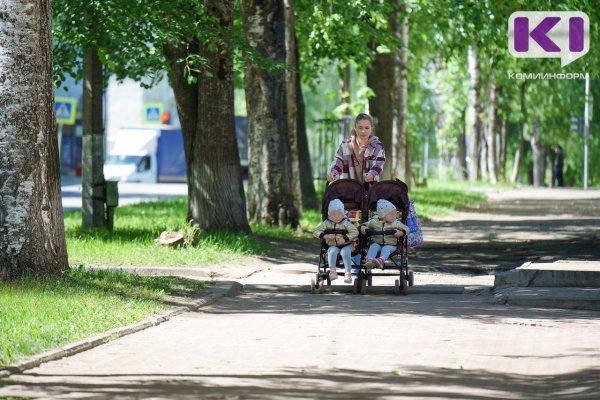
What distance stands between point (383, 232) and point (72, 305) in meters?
3.87

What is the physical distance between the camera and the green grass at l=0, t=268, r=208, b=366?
34.9 ft

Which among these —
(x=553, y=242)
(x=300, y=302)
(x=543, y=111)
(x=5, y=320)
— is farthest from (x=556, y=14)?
(x=543, y=111)

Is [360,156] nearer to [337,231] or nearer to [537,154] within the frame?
[337,231]

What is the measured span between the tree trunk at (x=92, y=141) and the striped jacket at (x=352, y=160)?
280 inches

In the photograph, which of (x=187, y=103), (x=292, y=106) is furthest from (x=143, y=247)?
(x=292, y=106)

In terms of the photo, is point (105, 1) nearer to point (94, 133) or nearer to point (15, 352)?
point (94, 133)

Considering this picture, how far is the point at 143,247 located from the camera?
64.7 feet

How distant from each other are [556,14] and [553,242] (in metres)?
7.76

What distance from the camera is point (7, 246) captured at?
14.1 meters

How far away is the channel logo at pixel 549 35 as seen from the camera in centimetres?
3166

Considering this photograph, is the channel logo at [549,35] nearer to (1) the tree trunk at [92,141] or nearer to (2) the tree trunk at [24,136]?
(1) the tree trunk at [92,141]

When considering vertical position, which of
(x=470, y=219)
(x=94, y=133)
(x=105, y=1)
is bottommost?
(x=470, y=219)

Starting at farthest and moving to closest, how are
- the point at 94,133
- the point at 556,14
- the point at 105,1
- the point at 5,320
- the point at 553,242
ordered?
the point at 556,14
the point at 553,242
the point at 94,133
the point at 105,1
the point at 5,320

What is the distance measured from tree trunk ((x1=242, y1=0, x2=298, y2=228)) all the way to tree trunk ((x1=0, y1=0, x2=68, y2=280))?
10406mm
